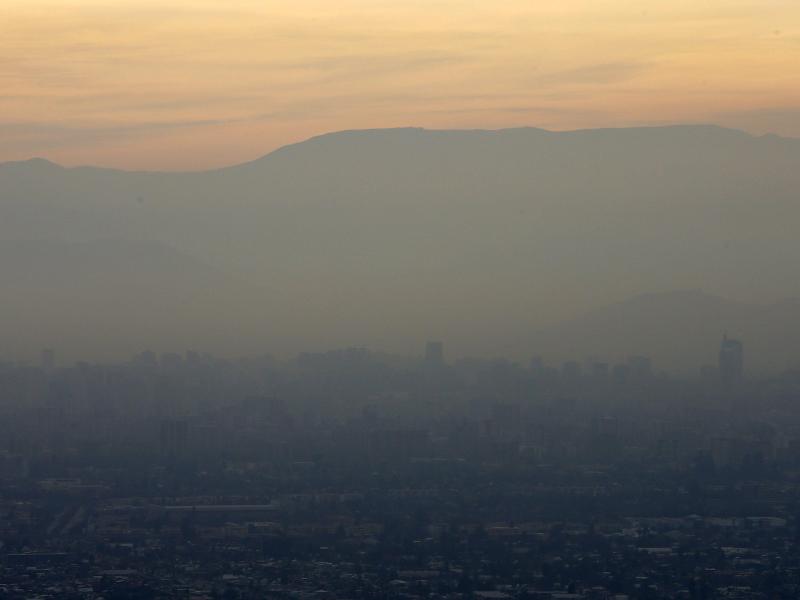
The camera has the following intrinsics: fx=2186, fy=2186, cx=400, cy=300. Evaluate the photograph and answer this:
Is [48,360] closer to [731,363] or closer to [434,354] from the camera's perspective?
[434,354]

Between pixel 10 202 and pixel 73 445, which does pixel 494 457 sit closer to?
pixel 73 445

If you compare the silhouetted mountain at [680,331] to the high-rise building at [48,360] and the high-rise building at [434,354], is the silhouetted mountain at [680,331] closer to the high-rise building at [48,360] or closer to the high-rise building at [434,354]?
the high-rise building at [434,354]

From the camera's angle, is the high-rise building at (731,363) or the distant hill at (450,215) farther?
the distant hill at (450,215)

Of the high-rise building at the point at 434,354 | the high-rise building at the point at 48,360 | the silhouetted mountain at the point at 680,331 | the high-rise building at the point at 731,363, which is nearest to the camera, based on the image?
the high-rise building at the point at 731,363

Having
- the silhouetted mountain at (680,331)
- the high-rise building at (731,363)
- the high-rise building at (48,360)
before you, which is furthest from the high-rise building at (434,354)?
the high-rise building at (48,360)

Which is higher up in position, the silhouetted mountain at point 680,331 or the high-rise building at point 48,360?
the silhouetted mountain at point 680,331

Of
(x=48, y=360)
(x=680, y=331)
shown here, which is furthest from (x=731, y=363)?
(x=48, y=360)
